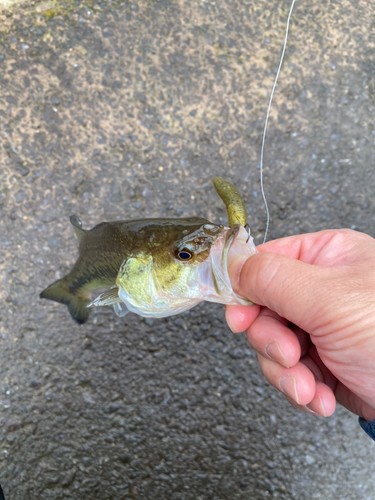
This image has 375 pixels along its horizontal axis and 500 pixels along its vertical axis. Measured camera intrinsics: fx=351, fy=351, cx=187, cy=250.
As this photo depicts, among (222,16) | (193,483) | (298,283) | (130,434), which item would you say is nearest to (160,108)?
(222,16)

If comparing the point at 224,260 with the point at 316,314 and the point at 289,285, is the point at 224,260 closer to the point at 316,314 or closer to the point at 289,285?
the point at 289,285

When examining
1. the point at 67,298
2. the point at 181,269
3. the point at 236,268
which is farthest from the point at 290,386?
the point at 67,298

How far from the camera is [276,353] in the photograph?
1519mm

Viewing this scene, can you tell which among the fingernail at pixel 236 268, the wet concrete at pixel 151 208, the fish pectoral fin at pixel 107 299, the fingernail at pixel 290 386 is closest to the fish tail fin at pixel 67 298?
the wet concrete at pixel 151 208

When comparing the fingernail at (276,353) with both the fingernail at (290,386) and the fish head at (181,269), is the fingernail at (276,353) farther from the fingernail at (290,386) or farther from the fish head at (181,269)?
the fish head at (181,269)

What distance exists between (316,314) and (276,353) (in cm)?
36

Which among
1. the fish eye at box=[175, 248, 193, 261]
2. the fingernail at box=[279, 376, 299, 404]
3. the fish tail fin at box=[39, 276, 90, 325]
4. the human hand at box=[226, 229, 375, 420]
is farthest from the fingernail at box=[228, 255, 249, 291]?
the fish tail fin at box=[39, 276, 90, 325]

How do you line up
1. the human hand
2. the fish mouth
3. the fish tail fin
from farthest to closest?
the fish tail fin, the fish mouth, the human hand

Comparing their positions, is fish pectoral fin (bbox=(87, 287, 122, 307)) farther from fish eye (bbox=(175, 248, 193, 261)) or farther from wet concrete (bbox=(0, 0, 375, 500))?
wet concrete (bbox=(0, 0, 375, 500))

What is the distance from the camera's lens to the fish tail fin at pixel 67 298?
83.1 inches

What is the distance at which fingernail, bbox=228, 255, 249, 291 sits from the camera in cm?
139

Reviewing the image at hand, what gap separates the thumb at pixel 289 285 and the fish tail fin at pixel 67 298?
3.94 ft

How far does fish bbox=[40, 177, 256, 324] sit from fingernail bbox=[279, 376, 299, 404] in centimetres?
41

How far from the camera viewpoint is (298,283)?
1.25 metres
